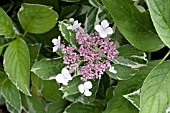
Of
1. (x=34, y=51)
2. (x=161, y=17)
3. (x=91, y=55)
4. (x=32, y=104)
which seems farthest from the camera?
(x=32, y=104)

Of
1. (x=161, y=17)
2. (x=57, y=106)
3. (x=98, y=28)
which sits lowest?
(x=57, y=106)

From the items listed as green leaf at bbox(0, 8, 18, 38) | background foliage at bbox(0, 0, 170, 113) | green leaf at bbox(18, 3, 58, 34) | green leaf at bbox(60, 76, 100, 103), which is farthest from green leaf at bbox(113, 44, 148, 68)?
green leaf at bbox(0, 8, 18, 38)

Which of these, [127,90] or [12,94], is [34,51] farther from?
[127,90]

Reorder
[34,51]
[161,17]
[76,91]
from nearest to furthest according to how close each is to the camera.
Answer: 1. [161,17]
2. [76,91]
3. [34,51]

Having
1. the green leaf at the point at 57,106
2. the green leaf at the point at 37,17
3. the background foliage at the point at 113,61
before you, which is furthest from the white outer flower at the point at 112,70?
the green leaf at the point at 57,106

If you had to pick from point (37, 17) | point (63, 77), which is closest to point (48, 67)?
point (63, 77)

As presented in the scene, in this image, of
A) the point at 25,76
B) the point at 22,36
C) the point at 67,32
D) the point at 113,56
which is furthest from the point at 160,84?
the point at 22,36
